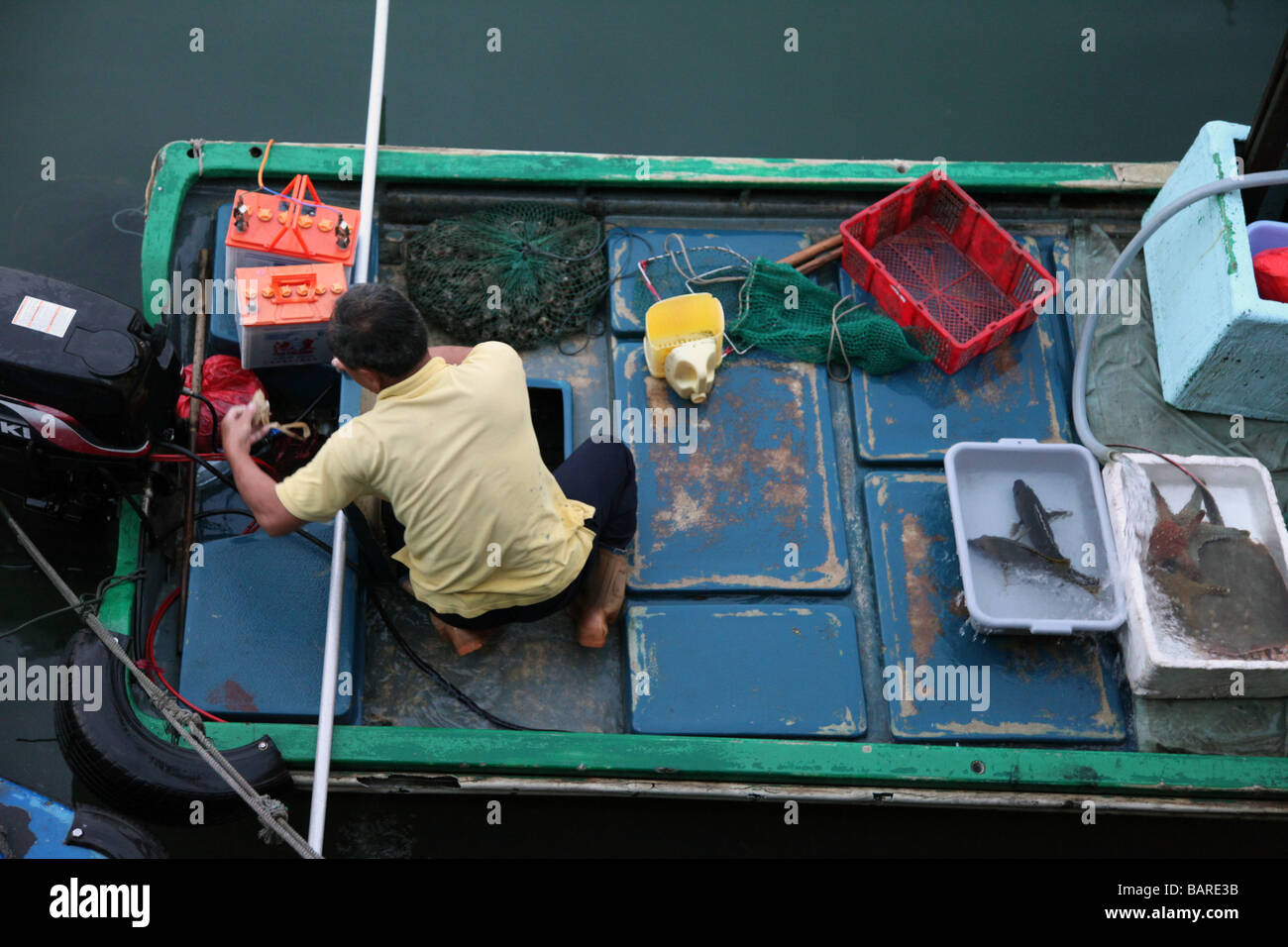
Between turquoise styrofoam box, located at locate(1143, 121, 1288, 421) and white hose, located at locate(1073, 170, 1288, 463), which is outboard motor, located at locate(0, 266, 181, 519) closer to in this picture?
white hose, located at locate(1073, 170, 1288, 463)

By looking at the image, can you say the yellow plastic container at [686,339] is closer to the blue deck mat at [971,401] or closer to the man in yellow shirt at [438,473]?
the blue deck mat at [971,401]

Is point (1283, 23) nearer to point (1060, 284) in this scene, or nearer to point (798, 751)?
point (1060, 284)

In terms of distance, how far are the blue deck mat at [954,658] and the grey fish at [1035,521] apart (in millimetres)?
210

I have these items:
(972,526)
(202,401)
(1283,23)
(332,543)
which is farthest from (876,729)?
(1283,23)

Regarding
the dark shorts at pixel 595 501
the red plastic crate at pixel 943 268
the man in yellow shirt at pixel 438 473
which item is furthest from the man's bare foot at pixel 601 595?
the red plastic crate at pixel 943 268

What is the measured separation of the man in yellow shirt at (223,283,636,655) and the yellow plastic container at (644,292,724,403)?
0.71 meters

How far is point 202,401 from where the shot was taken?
11.1ft

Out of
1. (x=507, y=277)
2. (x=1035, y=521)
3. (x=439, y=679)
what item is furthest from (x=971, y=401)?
(x=439, y=679)

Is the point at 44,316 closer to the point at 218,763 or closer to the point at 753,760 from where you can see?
the point at 218,763

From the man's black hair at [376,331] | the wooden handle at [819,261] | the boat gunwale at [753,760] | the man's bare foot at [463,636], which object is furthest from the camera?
the wooden handle at [819,261]

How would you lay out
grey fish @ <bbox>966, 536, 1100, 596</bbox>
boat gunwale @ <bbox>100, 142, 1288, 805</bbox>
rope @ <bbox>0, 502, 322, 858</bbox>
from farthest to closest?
grey fish @ <bbox>966, 536, 1100, 596</bbox>
boat gunwale @ <bbox>100, 142, 1288, 805</bbox>
rope @ <bbox>0, 502, 322, 858</bbox>

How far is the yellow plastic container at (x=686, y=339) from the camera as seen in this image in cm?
360

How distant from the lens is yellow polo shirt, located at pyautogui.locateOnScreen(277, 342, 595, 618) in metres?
2.68

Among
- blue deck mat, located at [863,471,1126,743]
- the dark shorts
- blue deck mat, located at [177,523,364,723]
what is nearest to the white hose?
blue deck mat, located at [863,471,1126,743]
